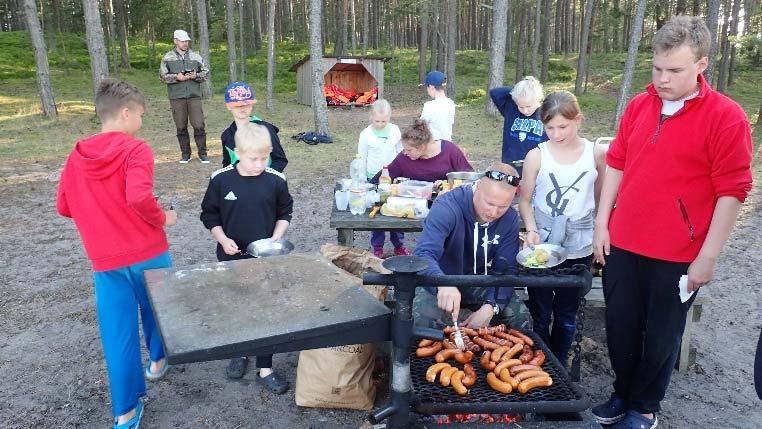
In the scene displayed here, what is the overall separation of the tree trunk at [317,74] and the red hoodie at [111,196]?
1004cm

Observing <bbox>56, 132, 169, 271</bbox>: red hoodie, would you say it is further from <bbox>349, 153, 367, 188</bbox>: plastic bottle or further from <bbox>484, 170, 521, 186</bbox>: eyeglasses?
<bbox>349, 153, 367, 188</bbox>: plastic bottle

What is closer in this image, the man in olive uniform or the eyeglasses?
the eyeglasses

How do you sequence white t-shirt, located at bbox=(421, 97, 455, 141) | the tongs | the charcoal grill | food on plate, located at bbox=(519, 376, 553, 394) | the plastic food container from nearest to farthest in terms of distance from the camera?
the charcoal grill < food on plate, located at bbox=(519, 376, 553, 394) < the tongs < the plastic food container < white t-shirt, located at bbox=(421, 97, 455, 141)

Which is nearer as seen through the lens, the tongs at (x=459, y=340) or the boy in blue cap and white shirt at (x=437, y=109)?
the tongs at (x=459, y=340)

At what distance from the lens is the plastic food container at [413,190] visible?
417 centimetres

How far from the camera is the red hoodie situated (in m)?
2.56

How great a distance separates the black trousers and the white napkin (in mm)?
14

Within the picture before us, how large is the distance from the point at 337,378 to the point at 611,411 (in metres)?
1.46

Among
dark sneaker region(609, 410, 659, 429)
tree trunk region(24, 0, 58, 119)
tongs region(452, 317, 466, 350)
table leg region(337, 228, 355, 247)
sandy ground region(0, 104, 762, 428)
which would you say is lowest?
sandy ground region(0, 104, 762, 428)

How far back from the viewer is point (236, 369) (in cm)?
341

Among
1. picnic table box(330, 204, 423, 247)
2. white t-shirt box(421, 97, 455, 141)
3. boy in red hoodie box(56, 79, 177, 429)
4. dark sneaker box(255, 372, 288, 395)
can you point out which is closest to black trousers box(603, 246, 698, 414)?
picnic table box(330, 204, 423, 247)

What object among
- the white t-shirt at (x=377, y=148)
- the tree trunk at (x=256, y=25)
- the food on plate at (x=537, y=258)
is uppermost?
the tree trunk at (x=256, y=25)

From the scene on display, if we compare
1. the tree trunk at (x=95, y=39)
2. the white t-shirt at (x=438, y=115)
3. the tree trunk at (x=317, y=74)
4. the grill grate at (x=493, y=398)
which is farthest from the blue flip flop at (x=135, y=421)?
the tree trunk at (x=95, y=39)

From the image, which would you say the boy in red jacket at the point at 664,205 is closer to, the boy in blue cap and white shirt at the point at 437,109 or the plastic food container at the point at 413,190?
the plastic food container at the point at 413,190
